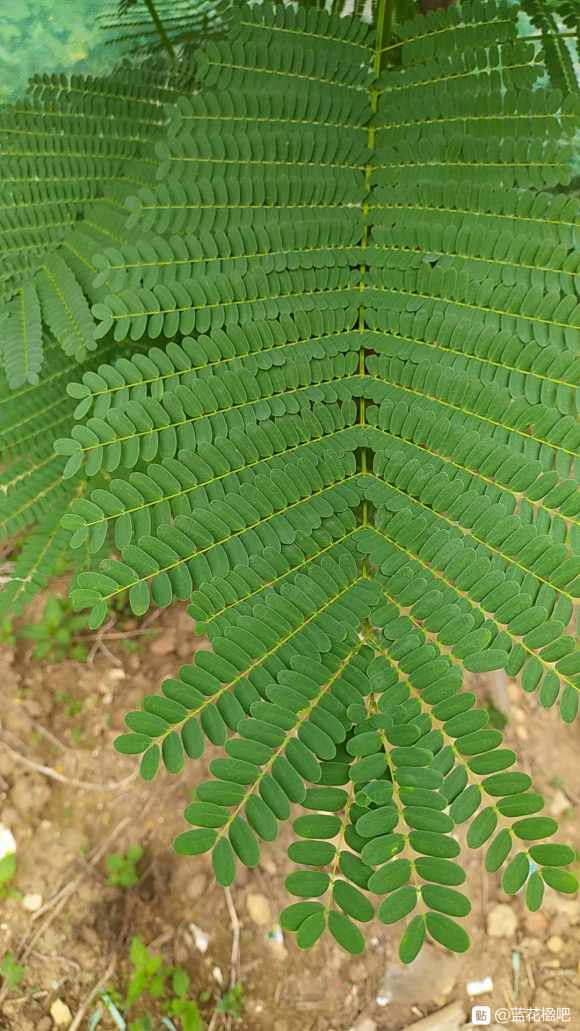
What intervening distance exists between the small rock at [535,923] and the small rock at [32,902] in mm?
1725

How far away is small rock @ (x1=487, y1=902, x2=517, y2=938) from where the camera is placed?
7.18 feet

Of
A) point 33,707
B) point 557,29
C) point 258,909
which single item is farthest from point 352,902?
point 33,707

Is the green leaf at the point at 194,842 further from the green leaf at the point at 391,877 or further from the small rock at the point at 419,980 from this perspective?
the small rock at the point at 419,980

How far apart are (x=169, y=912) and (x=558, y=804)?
1.50 m

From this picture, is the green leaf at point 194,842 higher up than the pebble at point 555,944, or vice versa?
the green leaf at point 194,842

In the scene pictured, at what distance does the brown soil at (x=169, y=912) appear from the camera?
2088 mm

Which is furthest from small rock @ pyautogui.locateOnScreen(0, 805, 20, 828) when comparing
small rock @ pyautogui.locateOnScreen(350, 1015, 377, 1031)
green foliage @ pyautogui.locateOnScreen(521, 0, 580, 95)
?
green foliage @ pyautogui.locateOnScreen(521, 0, 580, 95)

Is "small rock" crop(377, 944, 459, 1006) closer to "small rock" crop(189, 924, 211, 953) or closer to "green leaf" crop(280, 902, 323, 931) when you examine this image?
"small rock" crop(189, 924, 211, 953)

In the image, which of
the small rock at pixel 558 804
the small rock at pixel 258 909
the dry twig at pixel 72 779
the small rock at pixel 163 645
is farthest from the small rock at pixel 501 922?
the small rock at pixel 163 645

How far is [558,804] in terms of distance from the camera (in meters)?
2.37

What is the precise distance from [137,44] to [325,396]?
131 centimetres

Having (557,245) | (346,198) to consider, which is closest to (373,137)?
(346,198)

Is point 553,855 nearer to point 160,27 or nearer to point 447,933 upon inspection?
point 447,933

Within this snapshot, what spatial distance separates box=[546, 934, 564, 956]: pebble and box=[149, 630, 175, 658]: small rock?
69.5 inches
